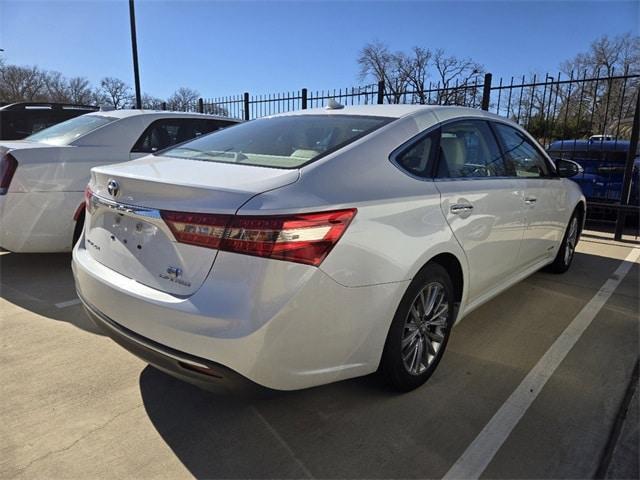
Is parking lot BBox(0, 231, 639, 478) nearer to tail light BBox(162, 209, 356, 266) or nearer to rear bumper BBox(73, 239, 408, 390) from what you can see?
rear bumper BBox(73, 239, 408, 390)

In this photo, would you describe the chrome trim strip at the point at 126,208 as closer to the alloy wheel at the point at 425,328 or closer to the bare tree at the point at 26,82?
the alloy wheel at the point at 425,328

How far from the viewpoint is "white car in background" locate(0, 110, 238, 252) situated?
4.03 meters

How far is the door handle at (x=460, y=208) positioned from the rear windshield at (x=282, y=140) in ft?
2.03

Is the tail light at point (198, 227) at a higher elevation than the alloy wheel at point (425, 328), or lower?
higher

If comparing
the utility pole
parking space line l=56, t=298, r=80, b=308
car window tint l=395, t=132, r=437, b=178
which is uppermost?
the utility pole

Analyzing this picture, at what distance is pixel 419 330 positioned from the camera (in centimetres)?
262

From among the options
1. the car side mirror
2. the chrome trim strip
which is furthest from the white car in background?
the car side mirror

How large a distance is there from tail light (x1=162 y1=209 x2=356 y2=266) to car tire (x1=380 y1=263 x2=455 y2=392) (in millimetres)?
657

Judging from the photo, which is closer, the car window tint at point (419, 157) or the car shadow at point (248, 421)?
the car shadow at point (248, 421)

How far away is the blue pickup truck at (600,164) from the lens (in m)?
8.29

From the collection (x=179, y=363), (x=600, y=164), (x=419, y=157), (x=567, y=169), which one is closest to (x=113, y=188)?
(x=179, y=363)

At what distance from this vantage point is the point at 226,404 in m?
2.55

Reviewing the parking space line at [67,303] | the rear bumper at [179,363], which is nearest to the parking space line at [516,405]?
the rear bumper at [179,363]

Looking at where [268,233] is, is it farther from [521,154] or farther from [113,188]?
[521,154]
